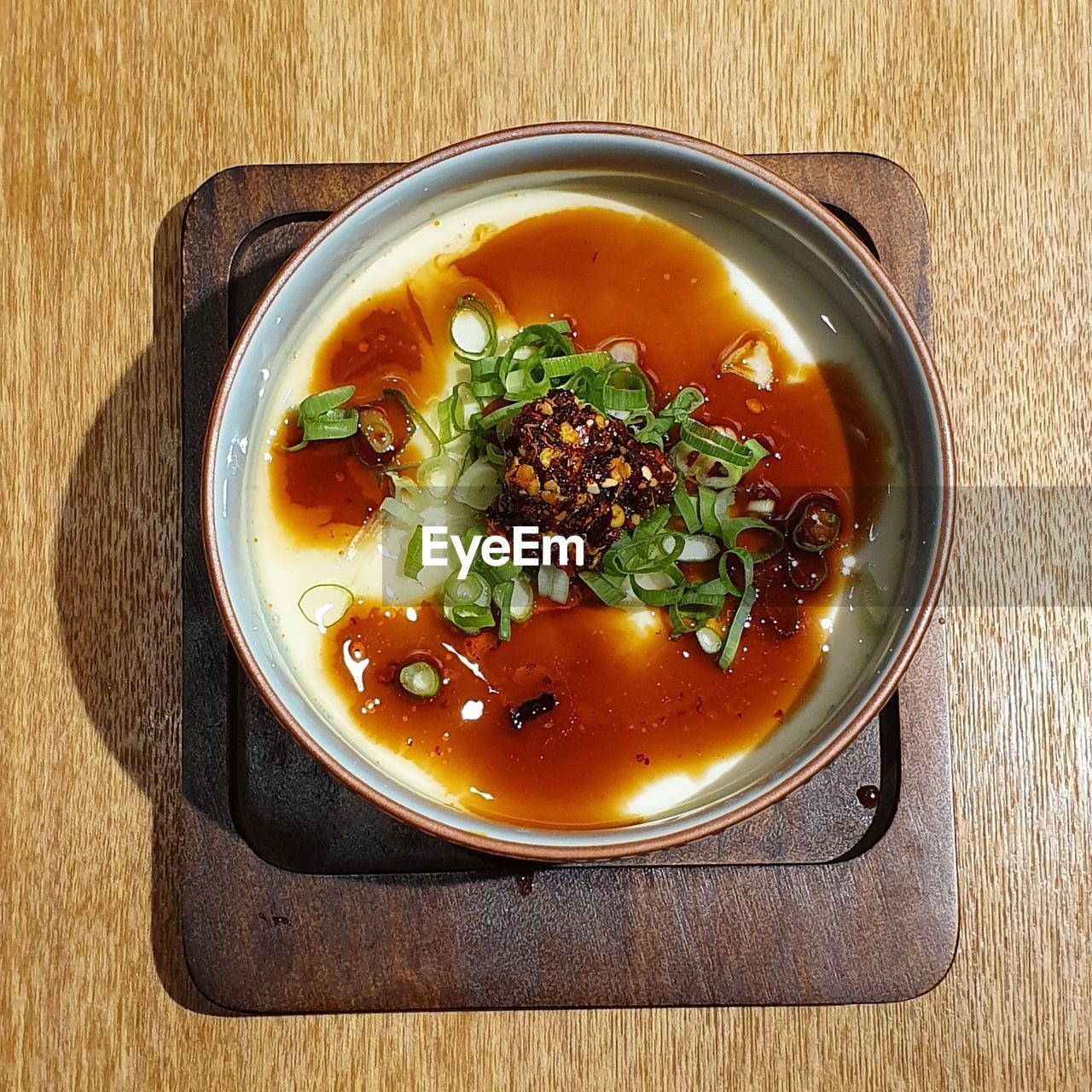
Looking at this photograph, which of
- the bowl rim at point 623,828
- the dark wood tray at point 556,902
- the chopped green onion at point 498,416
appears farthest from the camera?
the dark wood tray at point 556,902

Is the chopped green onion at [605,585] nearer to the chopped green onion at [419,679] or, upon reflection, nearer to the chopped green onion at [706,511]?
the chopped green onion at [706,511]

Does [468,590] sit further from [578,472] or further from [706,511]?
[706,511]

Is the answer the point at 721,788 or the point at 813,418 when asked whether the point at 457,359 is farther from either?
the point at 721,788

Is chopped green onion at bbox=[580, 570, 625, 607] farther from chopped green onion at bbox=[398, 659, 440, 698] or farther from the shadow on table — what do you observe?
the shadow on table

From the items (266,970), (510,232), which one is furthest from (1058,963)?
(510,232)

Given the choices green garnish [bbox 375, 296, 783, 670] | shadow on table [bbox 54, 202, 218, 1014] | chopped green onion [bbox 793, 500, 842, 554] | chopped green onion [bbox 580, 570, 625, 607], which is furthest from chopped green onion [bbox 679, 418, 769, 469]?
shadow on table [bbox 54, 202, 218, 1014]

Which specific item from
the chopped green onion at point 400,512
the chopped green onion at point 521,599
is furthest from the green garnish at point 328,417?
the chopped green onion at point 521,599
